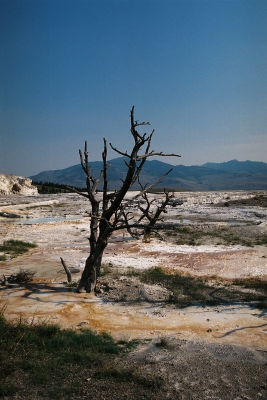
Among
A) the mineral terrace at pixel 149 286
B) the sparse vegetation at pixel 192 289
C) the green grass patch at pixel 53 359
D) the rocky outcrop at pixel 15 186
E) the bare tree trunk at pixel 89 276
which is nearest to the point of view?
the green grass patch at pixel 53 359

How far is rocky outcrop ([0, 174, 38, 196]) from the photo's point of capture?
48.3 meters

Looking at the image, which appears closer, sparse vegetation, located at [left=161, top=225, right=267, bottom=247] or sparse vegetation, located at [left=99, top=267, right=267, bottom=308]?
sparse vegetation, located at [left=99, top=267, right=267, bottom=308]

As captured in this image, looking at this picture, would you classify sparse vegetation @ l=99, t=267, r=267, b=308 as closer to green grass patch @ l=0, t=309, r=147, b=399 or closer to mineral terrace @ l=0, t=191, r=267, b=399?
mineral terrace @ l=0, t=191, r=267, b=399

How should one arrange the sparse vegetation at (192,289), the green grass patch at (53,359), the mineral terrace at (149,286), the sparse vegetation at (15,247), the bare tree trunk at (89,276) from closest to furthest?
1. the green grass patch at (53,359)
2. the mineral terrace at (149,286)
3. the sparse vegetation at (192,289)
4. the bare tree trunk at (89,276)
5. the sparse vegetation at (15,247)

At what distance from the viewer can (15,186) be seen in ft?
165

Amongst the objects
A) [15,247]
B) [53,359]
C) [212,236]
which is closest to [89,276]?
[53,359]

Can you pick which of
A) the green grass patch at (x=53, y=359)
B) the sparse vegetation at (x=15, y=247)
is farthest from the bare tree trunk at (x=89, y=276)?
the sparse vegetation at (x=15, y=247)

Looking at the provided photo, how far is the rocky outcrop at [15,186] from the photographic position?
4834 centimetres

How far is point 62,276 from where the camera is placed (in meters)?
11.5

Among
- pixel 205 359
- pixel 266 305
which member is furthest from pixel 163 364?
pixel 266 305

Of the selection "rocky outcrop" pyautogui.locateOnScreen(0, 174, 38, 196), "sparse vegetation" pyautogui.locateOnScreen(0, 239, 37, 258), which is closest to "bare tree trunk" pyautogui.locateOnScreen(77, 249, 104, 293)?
"sparse vegetation" pyautogui.locateOnScreen(0, 239, 37, 258)

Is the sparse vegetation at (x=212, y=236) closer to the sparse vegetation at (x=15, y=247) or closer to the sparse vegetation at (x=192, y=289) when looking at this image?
the sparse vegetation at (x=192, y=289)

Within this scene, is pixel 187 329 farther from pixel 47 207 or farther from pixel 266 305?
pixel 47 207

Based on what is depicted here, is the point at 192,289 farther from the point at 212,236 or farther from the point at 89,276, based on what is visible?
the point at 212,236
